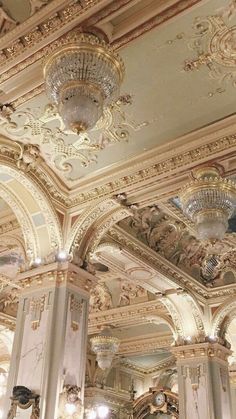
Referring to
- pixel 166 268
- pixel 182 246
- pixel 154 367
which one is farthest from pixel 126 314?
pixel 154 367

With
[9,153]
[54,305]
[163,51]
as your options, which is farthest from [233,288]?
[163,51]

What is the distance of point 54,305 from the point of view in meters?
8.54

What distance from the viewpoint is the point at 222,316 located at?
12797mm

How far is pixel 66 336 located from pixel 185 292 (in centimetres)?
458

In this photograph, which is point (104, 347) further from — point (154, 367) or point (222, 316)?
point (154, 367)

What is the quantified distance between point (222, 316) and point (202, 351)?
1023 mm

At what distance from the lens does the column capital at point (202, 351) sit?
40.3ft

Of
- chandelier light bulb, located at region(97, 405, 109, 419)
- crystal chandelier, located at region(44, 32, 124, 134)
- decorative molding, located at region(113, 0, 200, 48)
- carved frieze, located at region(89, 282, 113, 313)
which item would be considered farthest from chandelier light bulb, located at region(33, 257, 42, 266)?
chandelier light bulb, located at region(97, 405, 109, 419)

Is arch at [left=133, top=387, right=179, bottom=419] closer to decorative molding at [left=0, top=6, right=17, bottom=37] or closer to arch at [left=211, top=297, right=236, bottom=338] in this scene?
arch at [left=211, top=297, right=236, bottom=338]

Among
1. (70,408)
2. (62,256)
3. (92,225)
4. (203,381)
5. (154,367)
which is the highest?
(154,367)

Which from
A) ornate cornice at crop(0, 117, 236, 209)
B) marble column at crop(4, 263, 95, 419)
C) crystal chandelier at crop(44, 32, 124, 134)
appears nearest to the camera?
crystal chandelier at crop(44, 32, 124, 134)

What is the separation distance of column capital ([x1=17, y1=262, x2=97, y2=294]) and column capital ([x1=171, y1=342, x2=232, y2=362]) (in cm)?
438

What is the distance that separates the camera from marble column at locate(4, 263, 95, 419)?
26.0 ft

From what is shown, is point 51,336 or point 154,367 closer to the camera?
point 51,336
